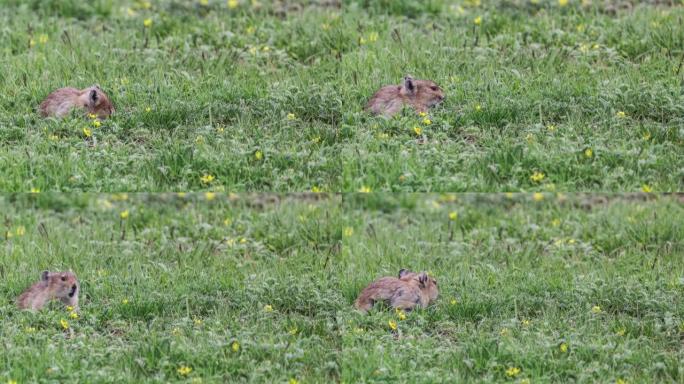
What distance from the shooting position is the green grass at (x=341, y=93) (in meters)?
9.77

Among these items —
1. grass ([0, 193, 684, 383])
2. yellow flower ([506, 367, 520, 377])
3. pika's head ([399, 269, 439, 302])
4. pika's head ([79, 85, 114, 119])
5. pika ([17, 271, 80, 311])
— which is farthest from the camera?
pika's head ([79, 85, 114, 119])

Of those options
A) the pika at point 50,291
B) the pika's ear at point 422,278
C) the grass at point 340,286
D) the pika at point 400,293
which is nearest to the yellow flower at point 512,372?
the grass at point 340,286

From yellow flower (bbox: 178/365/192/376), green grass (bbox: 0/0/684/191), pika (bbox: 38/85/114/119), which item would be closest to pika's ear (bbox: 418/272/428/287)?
green grass (bbox: 0/0/684/191)

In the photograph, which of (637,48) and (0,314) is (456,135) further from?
(0,314)

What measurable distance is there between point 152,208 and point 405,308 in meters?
2.32

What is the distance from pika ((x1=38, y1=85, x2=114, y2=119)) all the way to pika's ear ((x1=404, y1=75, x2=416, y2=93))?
2.19 meters

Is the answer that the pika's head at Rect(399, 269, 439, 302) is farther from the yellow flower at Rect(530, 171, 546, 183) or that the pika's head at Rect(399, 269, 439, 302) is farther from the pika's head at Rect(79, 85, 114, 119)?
the pika's head at Rect(79, 85, 114, 119)

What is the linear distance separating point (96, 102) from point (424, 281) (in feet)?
9.04

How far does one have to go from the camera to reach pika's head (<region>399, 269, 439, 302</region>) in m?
9.75

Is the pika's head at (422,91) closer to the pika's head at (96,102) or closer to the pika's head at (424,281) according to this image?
the pika's head at (424,281)

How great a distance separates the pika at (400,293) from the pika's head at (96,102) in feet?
7.70

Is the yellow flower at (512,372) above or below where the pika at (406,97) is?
below

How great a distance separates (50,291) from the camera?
9.63 metres

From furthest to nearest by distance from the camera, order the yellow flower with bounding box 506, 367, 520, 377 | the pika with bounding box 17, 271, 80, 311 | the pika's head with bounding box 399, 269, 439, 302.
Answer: the pika's head with bounding box 399, 269, 439, 302 < the pika with bounding box 17, 271, 80, 311 < the yellow flower with bounding box 506, 367, 520, 377
